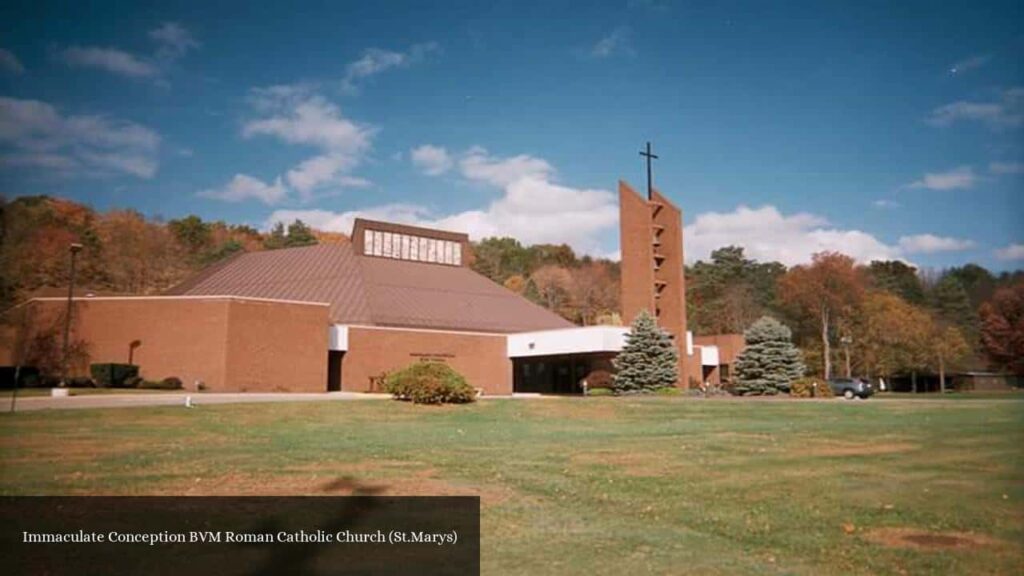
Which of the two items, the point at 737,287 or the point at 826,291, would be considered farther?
the point at 737,287

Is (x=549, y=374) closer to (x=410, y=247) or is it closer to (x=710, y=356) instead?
(x=710, y=356)

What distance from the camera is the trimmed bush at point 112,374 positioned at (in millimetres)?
33250

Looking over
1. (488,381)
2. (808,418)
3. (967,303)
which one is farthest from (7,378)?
(967,303)

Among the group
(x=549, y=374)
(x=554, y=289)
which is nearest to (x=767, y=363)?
(x=549, y=374)

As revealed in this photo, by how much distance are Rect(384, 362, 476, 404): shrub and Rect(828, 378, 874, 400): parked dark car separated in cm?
2259

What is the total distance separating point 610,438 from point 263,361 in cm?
2455

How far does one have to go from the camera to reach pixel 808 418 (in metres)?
20.2

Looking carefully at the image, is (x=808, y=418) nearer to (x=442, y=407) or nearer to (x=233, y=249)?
(x=442, y=407)

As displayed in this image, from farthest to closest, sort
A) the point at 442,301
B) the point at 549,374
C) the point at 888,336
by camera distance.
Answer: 1. the point at 888,336
2. the point at 549,374
3. the point at 442,301

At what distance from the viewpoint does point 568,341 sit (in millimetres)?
43688

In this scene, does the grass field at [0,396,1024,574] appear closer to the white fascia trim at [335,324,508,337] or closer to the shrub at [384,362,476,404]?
the shrub at [384,362,476,404]
